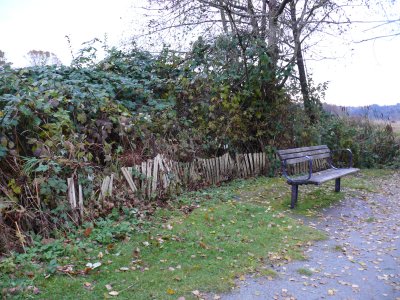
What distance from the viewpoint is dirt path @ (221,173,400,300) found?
13.8 ft

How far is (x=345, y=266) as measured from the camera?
16.2 feet

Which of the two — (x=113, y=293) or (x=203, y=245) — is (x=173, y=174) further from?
(x=113, y=293)

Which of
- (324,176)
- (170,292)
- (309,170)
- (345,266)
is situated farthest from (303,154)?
(170,292)

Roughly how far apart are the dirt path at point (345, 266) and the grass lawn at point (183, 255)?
0.71 ft

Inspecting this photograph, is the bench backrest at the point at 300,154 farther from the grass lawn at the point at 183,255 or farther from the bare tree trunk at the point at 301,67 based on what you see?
the bare tree trunk at the point at 301,67

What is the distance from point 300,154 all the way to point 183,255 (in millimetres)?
4352

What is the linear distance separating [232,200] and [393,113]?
10.5 meters

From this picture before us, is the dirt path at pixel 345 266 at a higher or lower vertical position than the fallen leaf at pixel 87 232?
lower

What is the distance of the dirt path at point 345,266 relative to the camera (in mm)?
4207

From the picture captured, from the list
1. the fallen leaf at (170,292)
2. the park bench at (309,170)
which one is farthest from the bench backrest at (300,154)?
the fallen leaf at (170,292)

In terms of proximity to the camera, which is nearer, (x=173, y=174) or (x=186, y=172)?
(x=173, y=174)

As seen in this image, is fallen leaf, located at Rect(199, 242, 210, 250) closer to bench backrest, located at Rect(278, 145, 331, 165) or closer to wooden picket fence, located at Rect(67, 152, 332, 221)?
wooden picket fence, located at Rect(67, 152, 332, 221)

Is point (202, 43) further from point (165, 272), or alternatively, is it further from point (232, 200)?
point (165, 272)

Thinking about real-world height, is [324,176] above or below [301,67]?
below
